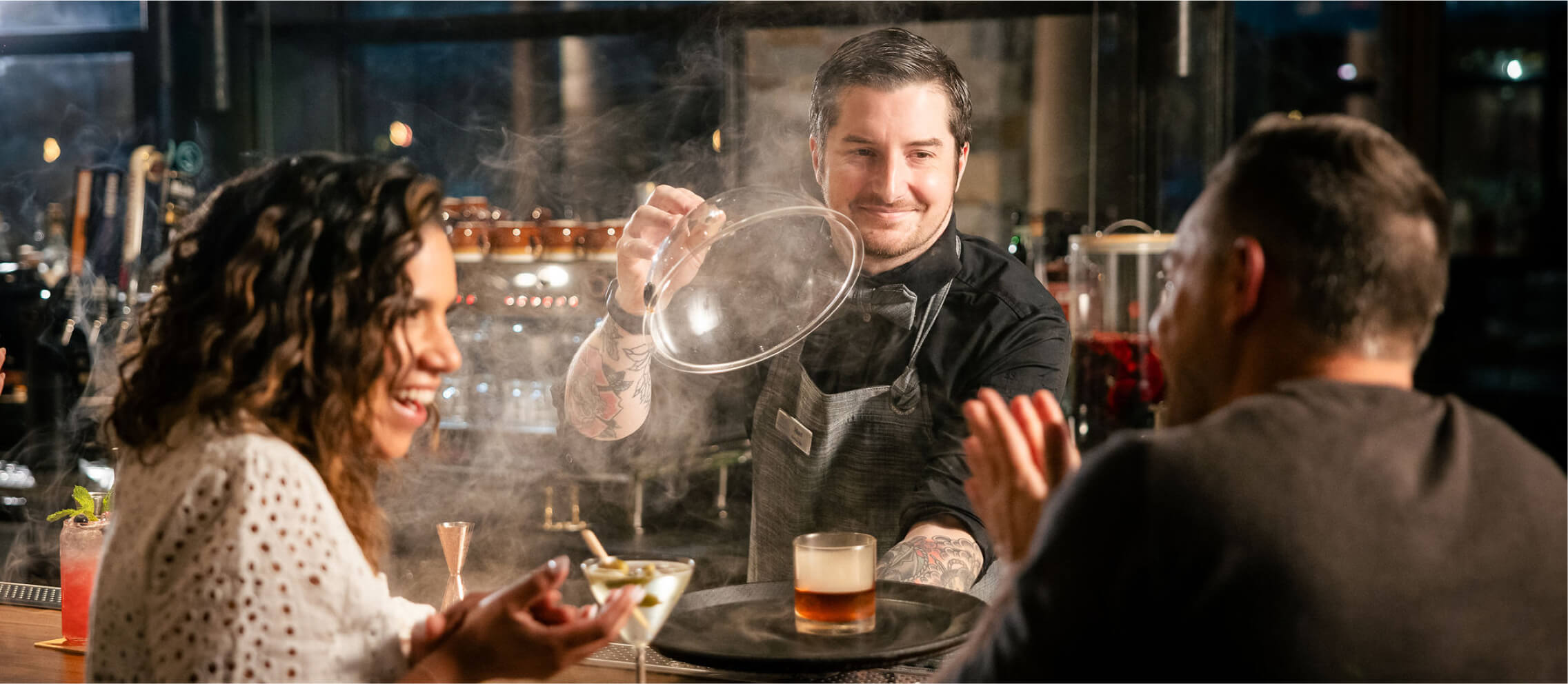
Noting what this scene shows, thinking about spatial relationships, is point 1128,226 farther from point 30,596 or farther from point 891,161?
point 30,596

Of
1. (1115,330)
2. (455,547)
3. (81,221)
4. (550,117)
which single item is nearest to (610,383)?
(455,547)

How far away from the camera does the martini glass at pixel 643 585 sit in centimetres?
120

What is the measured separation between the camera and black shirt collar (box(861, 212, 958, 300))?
2162mm

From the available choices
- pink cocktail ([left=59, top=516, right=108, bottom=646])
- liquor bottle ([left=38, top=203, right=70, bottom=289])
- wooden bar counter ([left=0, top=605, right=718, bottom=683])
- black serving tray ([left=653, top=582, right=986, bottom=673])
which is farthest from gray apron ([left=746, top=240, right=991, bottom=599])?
liquor bottle ([left=38, top=203, right=70, bottom=289])

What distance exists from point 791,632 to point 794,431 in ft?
2.70

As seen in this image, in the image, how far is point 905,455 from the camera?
2186 mm

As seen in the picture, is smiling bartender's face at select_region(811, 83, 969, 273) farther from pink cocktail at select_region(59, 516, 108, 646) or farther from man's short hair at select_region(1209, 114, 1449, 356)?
pink cocktail at select_region(59, 516, 108, 646)

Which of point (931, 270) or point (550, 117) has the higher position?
point (550, 117)

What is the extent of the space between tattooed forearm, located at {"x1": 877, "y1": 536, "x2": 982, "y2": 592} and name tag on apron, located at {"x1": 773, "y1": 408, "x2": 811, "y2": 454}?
475 mm

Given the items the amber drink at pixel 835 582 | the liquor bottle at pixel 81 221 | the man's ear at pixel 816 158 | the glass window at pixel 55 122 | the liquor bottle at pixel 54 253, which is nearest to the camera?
the amber drink at pixel 835 582

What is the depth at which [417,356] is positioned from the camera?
3.77 feet

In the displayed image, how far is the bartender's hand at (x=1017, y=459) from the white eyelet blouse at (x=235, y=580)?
0.59 m

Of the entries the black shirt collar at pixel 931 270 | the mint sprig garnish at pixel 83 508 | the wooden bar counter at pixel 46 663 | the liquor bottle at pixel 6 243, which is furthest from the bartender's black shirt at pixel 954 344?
the liquor bottle at pixel 6 243

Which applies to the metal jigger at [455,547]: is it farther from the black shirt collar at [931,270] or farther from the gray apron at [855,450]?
the black shirt collar at [931,270]
